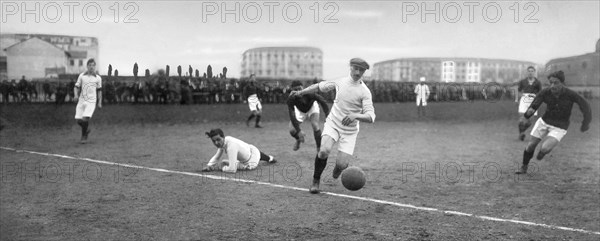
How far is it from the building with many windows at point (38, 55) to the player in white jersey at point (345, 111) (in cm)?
933

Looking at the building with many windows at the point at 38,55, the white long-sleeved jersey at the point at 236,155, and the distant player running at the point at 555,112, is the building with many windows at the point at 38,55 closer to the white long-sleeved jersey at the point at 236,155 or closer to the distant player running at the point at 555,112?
the white long-sleeved jersey at the point at 236,155

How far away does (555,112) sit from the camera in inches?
372

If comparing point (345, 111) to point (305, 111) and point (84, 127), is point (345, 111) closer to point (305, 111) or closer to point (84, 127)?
point (305, 111)

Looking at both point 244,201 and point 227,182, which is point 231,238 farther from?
point 227,182

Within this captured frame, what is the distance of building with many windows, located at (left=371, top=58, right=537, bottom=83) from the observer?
40022 millimetres

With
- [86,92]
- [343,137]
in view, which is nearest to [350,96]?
[343,137]

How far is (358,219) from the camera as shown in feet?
20.2

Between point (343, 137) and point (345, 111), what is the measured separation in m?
0.40

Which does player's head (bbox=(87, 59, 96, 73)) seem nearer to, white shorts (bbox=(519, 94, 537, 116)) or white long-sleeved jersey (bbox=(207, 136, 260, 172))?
white long-sleeved jersey (bbox=(207, 136, 260, 172))

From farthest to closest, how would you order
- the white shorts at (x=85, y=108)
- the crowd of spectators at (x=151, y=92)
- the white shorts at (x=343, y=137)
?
the crowd of spectators at (x=151, y=92) < the white shorts at (x=85, y=108) < the white shorts at (x=343, y=137)

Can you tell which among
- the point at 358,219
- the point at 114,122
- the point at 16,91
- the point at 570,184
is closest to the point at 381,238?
the point at 358,219

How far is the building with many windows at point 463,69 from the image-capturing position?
40.0 meters

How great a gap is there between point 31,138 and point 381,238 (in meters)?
12.7

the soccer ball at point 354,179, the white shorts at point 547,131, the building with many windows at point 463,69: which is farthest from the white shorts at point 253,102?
the building with many windows at point 463,69
